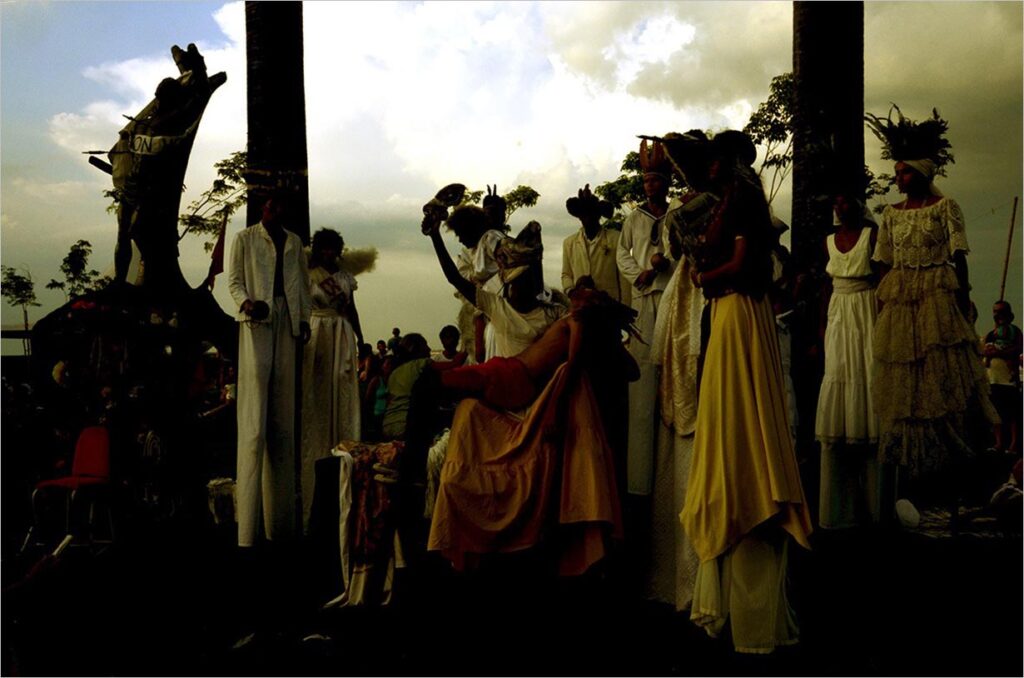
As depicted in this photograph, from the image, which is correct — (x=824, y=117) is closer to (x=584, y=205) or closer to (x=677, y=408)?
(x=584, y=205)

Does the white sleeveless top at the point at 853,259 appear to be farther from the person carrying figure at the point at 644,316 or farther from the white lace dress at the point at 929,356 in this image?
the person carrying figure at the point at 644,316

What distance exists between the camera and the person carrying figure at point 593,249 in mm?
9648

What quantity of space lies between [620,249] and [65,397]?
5.12 meters

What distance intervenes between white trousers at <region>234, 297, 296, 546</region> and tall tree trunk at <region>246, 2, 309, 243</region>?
125 inches

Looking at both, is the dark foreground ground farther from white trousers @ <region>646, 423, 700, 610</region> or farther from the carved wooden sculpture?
the carved wooden sculpture

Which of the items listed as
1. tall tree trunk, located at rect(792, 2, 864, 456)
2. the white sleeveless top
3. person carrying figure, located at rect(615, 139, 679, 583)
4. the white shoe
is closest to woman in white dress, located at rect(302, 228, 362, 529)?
person carrying figure, located at rect(615, 139, 679, 583)

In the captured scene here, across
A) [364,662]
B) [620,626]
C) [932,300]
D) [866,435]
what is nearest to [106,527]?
[364,662]

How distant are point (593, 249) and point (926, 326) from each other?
9.96 ft

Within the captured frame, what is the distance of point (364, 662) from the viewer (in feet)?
17.4

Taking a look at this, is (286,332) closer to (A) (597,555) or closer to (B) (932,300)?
(A) (597,555)

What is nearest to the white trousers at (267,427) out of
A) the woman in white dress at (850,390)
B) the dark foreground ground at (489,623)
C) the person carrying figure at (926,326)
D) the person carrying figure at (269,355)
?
the person carrying figure at (269,355)

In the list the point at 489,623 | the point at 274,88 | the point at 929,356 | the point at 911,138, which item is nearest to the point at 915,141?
the point at 911,138

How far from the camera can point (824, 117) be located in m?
11.2

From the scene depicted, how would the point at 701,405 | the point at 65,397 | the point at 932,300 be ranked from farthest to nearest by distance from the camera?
the point at 65,397 < the point at 932,300 < the point at 701,405
